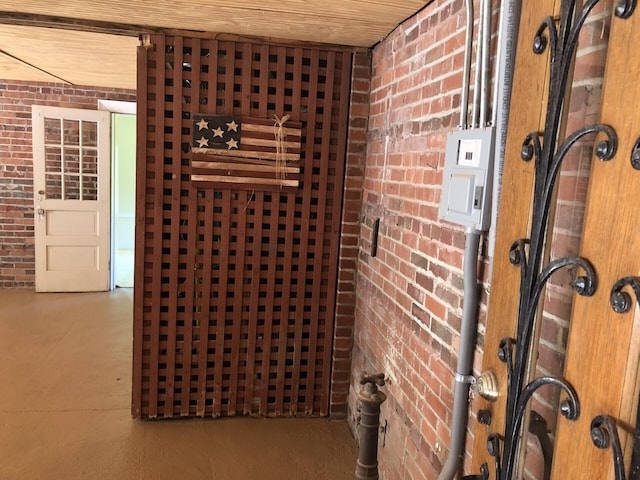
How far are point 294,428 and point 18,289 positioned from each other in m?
4.34

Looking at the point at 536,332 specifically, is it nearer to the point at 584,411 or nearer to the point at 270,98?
the point at 584,411

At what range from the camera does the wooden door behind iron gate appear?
9.43 ft

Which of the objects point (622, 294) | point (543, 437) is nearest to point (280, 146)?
point (543, 437)

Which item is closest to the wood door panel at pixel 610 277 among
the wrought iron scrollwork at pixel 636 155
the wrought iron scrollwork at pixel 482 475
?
the wrought iron scrollwork at pixel 636 155

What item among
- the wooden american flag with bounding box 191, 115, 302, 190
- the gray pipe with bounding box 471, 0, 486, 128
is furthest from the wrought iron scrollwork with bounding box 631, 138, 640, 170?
the wooden american flag with bounding box 191, 115, 302, 190

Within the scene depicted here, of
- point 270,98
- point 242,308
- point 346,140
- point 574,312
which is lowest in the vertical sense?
point 242,308

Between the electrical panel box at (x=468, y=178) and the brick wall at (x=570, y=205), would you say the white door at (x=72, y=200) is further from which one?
the brick wall at (x=570, y=205)

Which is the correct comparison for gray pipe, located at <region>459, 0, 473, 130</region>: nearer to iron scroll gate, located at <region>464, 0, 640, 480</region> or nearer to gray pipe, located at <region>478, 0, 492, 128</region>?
gray pipe, located at <region>478, 0, 492, 128</region>

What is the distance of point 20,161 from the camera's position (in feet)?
18.7

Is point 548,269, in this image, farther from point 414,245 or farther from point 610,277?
point 414,245

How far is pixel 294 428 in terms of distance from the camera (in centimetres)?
315

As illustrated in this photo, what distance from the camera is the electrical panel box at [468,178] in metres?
1.55

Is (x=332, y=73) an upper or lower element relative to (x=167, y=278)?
upper

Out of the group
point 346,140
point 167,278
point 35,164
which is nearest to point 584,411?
point 346,140
